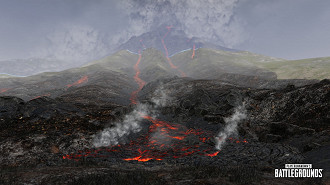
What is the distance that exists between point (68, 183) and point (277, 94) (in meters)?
25.6

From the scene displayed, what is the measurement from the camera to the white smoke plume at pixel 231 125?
17359mm

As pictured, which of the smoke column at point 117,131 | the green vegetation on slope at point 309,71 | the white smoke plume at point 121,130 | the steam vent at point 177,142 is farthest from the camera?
the green vegetation on slope at point 309,71

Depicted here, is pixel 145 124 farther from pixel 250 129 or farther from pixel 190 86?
pixel 190 86

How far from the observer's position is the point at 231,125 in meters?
21.8

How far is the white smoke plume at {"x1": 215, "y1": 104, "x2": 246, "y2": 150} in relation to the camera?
57.0 feet

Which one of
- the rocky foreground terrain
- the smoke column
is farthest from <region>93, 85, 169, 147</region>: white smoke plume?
the rocky foreground terrain

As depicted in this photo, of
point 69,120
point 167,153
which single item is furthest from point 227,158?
point 69,120

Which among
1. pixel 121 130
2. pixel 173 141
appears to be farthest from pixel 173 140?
pixel 121 130

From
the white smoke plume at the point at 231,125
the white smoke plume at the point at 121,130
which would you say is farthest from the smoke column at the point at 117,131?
the white smoke plume at the point at 231,125

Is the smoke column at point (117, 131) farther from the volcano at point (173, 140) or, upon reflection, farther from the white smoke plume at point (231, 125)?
the white smoke plume at point (231, 125)

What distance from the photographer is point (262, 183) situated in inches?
289

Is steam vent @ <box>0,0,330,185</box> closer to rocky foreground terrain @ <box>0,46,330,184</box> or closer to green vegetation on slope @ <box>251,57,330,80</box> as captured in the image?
rocky foreground terrain @ <box>0,46,330,184</box>

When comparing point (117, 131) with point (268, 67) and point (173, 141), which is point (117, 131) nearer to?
point (173, 141)

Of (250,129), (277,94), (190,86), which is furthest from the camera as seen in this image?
(190,86)
